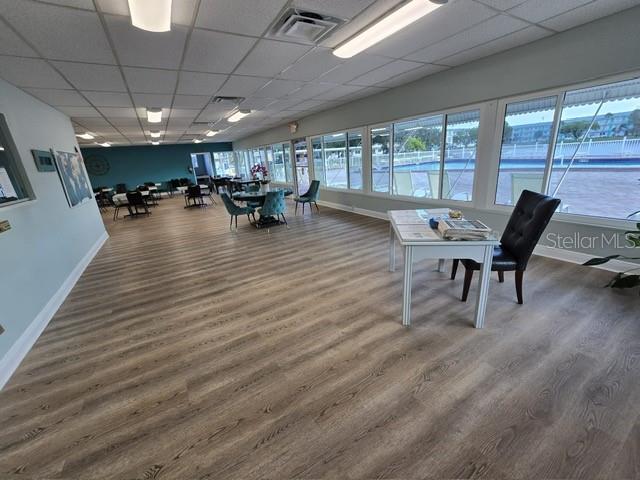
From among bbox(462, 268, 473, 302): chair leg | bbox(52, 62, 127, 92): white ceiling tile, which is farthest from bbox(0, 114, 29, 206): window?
bbox(462, 268, 473, 302): chair leg

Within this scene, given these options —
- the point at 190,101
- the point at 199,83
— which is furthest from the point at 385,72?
the point at 190,101

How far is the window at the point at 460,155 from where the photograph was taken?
3988 millimetres

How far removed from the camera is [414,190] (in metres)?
5.16

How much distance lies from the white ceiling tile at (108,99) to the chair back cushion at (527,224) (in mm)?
5476

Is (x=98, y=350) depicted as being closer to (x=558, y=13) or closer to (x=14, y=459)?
(x=14, y=459)

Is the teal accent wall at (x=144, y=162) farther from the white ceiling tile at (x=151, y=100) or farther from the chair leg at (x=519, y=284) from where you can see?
the chair leg at (x=519, y=284)

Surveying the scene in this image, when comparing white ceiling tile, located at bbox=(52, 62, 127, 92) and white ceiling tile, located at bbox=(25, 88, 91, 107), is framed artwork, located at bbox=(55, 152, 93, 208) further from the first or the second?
white ceiling tile, located at bbox=(52, 62, 127, 92)

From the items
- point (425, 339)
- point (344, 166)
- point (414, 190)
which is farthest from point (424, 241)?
point (344, 166)

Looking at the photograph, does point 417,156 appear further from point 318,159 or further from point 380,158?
point 318,159

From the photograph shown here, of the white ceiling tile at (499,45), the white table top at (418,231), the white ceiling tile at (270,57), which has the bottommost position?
the white table top at (418,231)

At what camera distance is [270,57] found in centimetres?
304

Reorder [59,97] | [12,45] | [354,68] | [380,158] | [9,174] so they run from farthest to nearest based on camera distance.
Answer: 1. [380,158]
2. [59,97]
3. [354,68]
4. [9,174]
5. [12,45]

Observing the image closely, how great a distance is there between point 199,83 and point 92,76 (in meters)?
1.21

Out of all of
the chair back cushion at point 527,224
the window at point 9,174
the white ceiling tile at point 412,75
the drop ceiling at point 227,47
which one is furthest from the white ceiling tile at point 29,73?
the chair back cushion at point 527,224
